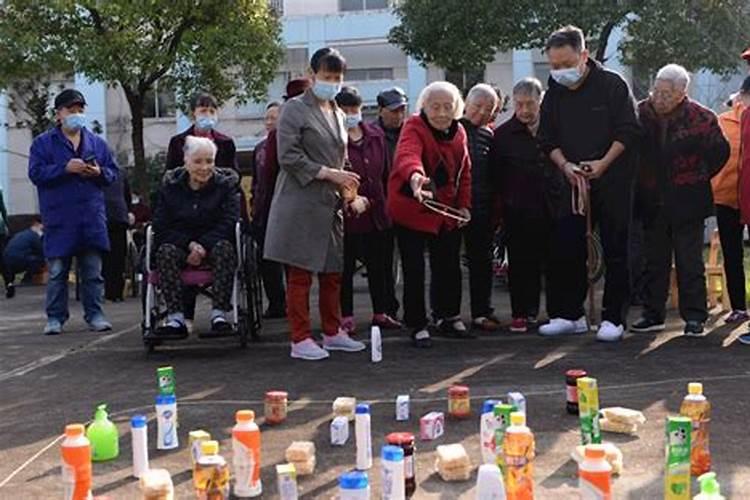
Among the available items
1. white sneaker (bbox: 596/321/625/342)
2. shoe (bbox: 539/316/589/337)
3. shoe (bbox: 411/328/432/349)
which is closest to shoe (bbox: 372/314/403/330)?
shoe (bbox: 411/328/432/349)

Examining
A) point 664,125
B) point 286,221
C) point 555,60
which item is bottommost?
point 286,221

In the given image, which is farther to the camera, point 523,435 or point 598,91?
point 598,91

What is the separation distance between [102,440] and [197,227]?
108 inches

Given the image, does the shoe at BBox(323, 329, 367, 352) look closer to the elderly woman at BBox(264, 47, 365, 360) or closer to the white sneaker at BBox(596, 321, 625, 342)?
the elderly woman at BBox(264, 47, 365, 360)

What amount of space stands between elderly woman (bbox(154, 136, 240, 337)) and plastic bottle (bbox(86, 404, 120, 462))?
2.26 meters

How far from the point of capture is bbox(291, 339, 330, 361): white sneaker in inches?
244

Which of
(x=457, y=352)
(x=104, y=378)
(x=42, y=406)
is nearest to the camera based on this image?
(x=42, y=406)

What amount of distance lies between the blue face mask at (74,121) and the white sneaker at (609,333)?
14.2 feet

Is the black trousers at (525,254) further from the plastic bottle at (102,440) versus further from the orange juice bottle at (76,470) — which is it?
the orange juice bottle at (76,470)

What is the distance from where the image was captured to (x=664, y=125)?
21.8 feet

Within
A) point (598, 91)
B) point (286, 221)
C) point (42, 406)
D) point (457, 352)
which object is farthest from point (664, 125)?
point (42, 406)

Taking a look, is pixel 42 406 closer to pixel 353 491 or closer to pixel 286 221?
pixel 286 221

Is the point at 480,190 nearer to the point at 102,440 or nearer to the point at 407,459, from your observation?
the point at 102,440

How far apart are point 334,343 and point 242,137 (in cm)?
2188
